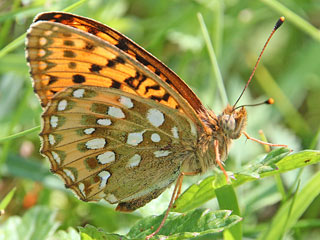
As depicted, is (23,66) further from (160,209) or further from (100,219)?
(160,209)

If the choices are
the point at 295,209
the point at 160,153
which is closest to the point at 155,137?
the point at 160,153

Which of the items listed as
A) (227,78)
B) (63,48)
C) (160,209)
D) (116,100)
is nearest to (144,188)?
(160,209)

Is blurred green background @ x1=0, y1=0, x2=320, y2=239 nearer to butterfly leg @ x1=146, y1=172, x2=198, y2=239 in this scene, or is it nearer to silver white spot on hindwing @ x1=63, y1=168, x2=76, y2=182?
butterfly leg @ x1=146, y1=172, x2=198, y2=239

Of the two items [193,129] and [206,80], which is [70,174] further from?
[206,80]

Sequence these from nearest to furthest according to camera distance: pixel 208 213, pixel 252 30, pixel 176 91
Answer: pixel 208 213, pixel 176 91, pixel 252 30

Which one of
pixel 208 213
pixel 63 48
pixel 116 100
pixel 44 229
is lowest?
pixel 44 229

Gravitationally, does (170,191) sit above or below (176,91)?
below

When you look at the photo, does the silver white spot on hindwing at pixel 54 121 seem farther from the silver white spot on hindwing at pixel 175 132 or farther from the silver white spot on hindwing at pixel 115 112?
the silver white spot on hindwing at pixel 175 132

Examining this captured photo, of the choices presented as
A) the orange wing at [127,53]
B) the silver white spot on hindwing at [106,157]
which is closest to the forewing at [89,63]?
the orange wing at [127,53]
